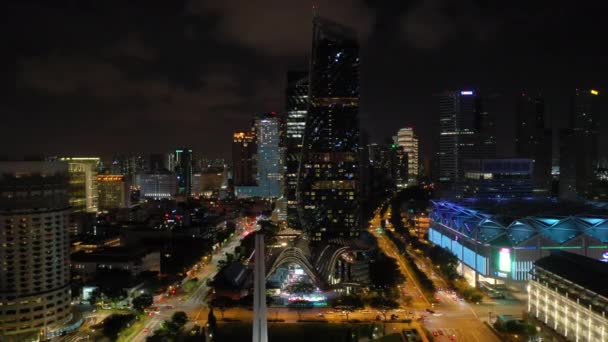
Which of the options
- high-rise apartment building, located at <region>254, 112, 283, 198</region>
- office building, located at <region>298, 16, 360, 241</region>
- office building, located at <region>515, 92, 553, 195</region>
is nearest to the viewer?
office building, located at <region>298, 16, 360, 241</region>

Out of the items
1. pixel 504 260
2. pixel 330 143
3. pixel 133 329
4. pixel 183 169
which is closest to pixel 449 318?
pixel 504 260

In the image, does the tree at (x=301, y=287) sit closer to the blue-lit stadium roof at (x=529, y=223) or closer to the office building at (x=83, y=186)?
the blue-lit stadium roof at (x=529, y=223)

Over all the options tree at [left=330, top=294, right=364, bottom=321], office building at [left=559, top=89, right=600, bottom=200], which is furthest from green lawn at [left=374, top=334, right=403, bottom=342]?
office building at [left=559, top=89, right=600, bottom=200]

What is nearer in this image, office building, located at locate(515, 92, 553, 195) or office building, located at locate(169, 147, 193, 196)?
office building, located at locate(515, 92, 553, 195)

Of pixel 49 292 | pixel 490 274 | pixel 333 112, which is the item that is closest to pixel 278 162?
pixel 333 112

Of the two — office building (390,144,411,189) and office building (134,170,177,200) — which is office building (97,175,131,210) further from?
office building (390,144,411,189)

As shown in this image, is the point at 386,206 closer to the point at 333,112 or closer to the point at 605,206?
the point at 333,112
